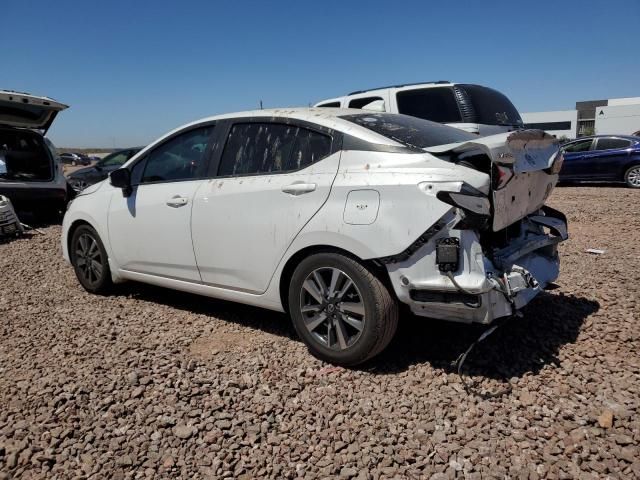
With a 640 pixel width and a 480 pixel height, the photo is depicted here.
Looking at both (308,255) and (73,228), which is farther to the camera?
(73,228)

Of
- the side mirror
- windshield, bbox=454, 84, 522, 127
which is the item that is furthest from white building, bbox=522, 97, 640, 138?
the side mirror

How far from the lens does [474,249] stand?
2705mm

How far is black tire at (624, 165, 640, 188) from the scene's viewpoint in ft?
40.8

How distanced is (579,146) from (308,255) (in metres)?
12.7

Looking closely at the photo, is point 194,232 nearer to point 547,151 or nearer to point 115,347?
point 115,347

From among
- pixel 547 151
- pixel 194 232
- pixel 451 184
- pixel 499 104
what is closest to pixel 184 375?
pixel 194 232

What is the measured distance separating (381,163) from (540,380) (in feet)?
5.20

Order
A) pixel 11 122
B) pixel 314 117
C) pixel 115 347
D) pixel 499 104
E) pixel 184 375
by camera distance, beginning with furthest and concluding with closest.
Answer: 1. pixel 11 122
2. pixel 499 104
3. pixel 115 347
4. pixel 314 117
5. pixel 184 375

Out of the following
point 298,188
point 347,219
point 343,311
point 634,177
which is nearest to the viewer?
point 347,219

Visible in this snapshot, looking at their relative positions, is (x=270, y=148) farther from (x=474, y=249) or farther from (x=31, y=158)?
(x=31, y=158)

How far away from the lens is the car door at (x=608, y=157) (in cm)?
1268

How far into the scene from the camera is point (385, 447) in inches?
96.4

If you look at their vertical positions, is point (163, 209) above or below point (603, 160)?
above

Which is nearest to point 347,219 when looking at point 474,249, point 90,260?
point 474,249
